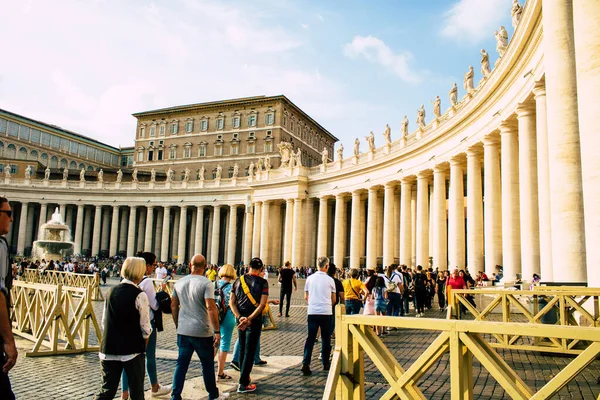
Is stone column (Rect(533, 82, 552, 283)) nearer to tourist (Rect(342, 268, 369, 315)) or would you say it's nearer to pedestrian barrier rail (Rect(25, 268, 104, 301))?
tourist (Rect(342, 268, 369, 315))

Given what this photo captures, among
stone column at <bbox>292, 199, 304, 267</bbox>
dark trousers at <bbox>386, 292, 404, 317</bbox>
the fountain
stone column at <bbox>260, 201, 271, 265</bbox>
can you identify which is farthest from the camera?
stone column at <bbox>260, 201, 271, 265</bbox>

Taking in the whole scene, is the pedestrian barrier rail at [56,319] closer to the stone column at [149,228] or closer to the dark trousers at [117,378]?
the dark trousers at [117,378]

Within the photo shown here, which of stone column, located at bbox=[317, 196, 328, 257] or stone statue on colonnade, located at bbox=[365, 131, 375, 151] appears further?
stone column, located at bbox=[317, 196, 328, 257]

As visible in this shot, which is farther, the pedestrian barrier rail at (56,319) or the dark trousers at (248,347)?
the pedestrian barrier rail at (56,319)

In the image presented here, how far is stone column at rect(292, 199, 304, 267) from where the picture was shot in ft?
173

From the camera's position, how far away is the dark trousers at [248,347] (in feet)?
25.9

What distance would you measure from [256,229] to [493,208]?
35514 mm

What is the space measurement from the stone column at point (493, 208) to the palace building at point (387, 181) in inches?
3.4

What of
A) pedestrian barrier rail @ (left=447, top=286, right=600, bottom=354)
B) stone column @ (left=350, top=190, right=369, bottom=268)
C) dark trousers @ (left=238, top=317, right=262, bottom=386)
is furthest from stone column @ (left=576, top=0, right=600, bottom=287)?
stone column @ (left=350, top=190, right=369, bottom=268)

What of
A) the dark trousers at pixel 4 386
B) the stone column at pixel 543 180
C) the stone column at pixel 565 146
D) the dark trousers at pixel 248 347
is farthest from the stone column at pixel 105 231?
the dark trousers at pixel 4 386

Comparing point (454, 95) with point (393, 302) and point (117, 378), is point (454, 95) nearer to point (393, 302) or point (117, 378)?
point (393, 302)

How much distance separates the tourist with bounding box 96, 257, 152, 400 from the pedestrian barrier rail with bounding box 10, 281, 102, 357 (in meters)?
4.99

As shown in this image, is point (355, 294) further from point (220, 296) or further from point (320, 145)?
point (320, 145)

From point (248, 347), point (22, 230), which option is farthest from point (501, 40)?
point (22, 230)
